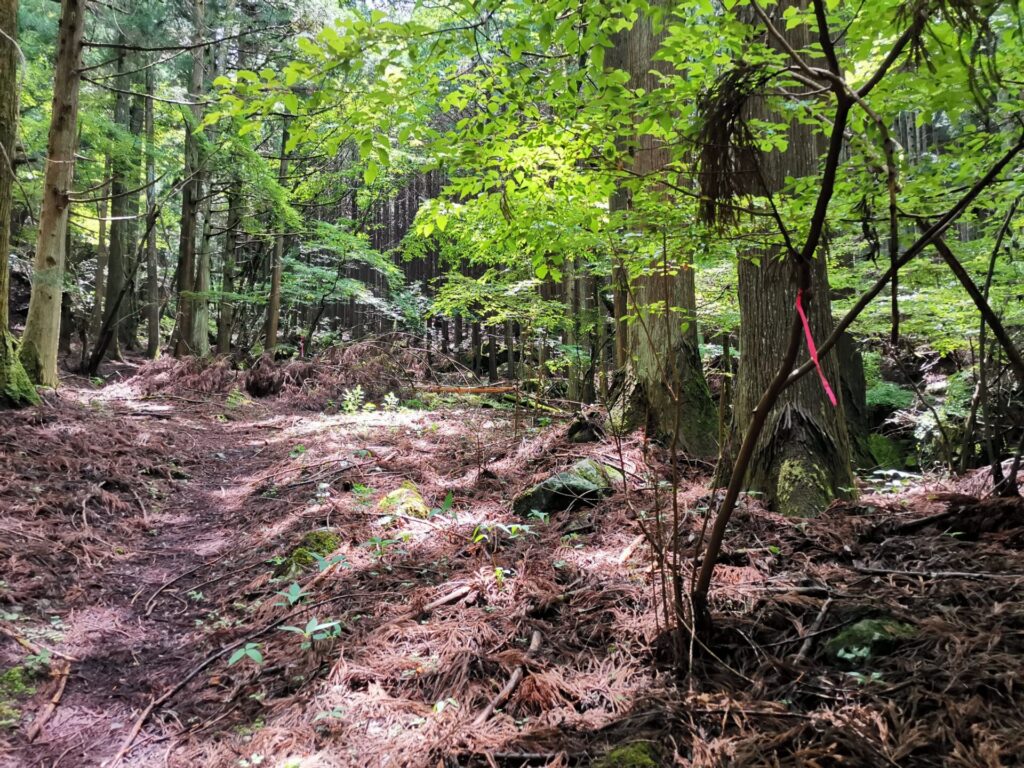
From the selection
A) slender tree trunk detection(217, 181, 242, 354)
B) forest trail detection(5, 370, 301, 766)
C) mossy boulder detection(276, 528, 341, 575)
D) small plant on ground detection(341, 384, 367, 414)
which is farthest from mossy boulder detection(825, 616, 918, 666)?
slender tree trunk detection(217, 181, 242, 354)

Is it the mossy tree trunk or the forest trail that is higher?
the mossy tree trunk

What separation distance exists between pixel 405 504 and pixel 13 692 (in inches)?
106

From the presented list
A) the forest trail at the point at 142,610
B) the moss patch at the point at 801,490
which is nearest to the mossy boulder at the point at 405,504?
the forest trail at the point at 142,610

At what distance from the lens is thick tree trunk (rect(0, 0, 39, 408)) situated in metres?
6.27

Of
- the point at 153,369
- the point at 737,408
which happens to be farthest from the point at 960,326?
the point at 153,369

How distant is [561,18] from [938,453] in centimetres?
728

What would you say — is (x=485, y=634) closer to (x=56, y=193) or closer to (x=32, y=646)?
(x=32, y=646)

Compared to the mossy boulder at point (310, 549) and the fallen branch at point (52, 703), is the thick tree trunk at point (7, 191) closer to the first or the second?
the mossy boulder at point (310, 549)

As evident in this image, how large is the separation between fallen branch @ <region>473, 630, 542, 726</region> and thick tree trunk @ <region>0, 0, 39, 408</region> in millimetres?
6656

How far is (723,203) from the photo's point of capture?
2311 millimetres

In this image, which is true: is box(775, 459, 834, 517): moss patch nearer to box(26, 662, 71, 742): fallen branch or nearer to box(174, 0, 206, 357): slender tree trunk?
box(26, 662, 71, 742): fallen branch

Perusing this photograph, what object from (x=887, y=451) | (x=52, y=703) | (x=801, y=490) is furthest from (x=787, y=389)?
(x=887, y=451)

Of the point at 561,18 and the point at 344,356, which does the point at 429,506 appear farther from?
the point at 344,356

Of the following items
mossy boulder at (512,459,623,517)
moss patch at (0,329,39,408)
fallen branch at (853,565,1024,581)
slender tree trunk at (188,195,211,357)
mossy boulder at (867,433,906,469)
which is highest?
slender tree trunk at (188,195,211,357)
